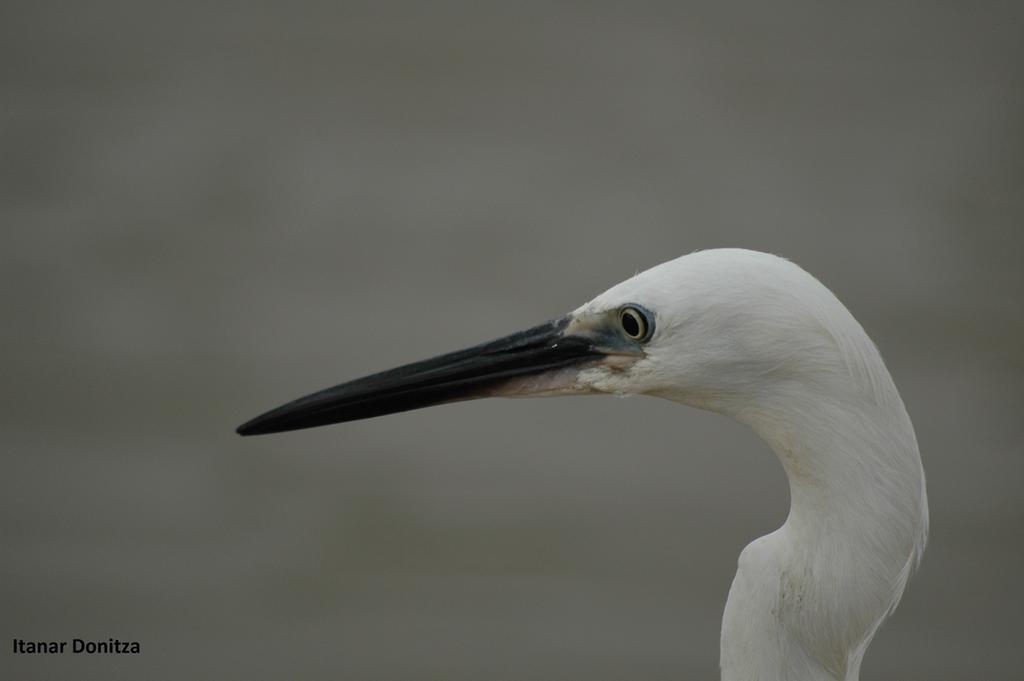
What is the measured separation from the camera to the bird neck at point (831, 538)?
122 centimetres

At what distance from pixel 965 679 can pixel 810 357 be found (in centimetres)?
287

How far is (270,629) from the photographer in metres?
3.57

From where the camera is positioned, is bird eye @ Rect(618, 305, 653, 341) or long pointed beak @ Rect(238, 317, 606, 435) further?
long pointed beak @ Rect(238, 317, 606, 435)

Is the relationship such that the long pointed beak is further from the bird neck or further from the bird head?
the bird neck

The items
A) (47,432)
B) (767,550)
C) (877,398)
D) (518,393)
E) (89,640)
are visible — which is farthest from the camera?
(47,432)

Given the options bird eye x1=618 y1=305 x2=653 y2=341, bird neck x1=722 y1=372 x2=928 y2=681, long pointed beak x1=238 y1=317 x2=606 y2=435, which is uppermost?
bird eye x1=618 y1=305 x2=653 y2=341

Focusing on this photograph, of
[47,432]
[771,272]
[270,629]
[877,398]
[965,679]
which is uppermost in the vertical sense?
[771,272]

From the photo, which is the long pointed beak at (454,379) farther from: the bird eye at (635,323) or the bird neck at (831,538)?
the bird neck at (831,538)

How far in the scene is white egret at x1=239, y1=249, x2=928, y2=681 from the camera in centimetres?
122

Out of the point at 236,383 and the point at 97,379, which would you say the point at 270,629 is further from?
the point at 97,379

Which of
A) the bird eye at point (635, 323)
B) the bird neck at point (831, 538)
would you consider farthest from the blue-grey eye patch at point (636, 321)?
the bird neck at point (831, 538)

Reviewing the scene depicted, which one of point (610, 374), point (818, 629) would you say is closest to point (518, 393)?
point (610, 374)

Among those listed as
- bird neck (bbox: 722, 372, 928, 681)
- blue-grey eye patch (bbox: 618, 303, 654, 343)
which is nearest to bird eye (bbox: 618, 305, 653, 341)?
blue-grey eye patch (bbox: 618, 303, 654, 343)

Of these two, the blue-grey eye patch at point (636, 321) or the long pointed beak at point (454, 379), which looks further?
the long pointed beak at point (454, 379)
